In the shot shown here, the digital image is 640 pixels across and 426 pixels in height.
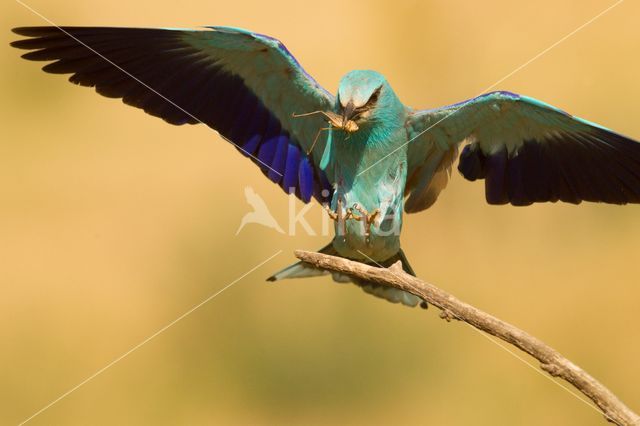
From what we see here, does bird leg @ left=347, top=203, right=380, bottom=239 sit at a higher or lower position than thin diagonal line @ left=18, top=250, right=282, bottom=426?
higher

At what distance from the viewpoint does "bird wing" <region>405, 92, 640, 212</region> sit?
3.96 m

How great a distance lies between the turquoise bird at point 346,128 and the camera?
3.99 meters

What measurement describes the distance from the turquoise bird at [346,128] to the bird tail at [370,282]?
1 centimetres

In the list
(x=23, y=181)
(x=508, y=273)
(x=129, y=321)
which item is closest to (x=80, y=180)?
(x=23, y=181)

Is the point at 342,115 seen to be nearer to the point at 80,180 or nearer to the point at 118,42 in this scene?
the point at 118,42

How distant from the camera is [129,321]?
5.16 m

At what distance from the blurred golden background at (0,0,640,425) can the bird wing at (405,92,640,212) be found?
0.91 m

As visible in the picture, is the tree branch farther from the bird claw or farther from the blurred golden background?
the blurred golden background

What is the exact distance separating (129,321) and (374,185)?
1730 mm

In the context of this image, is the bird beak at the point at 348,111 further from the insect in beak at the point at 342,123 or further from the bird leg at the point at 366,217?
the bird leg at the point at 366,217

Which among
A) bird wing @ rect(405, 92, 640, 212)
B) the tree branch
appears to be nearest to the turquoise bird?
bird wing @ rect(405, 92, 640, 212)

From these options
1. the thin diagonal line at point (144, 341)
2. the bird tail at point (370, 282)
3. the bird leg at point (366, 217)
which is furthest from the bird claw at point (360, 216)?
the thin diagonal line at point (144, 341)

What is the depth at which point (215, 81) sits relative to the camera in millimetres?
4234

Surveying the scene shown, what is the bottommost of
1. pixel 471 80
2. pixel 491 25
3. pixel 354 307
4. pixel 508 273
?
pixel 354 307
